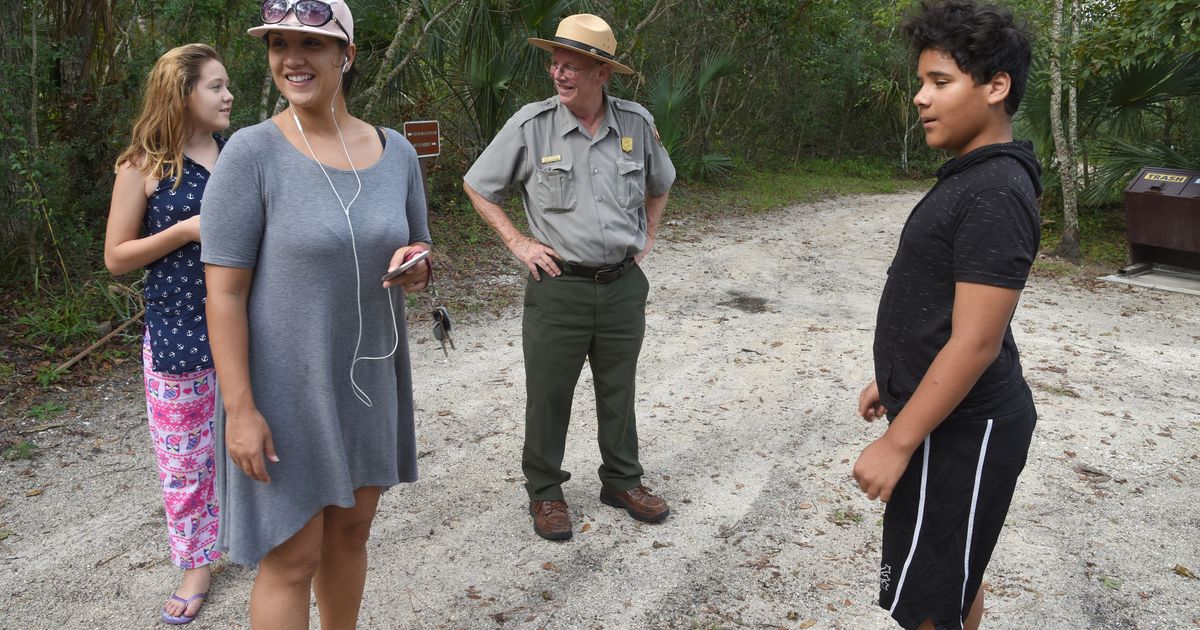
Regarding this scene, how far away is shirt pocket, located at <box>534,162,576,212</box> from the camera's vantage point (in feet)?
11.3

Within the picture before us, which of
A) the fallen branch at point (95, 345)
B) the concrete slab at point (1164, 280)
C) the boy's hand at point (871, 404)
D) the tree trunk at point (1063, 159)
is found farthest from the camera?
the tree trunk at point (1063, 159)

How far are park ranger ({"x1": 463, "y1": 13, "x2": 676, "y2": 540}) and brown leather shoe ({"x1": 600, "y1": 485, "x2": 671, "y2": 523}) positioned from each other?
0.28m

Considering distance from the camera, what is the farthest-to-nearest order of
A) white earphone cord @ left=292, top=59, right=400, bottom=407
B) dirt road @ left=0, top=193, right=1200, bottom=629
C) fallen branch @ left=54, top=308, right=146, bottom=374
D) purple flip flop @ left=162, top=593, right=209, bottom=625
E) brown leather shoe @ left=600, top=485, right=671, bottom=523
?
fallen branch @ left=54, top=308, right=146, bottom=374 < brown leather shoe @ left=600, top=485, right=671, bottom=523 < dirt road @ left=0, top=193, right=1200, bottom=629 < purple flip flop @ left=162, top=593, right=209, bottom=625 < white earphone cord @ left=292, top=59, right=400, bottom=407

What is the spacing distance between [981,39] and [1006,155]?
251 millimetres

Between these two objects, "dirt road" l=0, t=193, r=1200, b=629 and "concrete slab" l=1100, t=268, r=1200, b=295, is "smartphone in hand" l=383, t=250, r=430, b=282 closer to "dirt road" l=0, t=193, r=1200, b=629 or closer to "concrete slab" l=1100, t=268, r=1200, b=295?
"dirt road" l=0, t=193, r=1200, b=629

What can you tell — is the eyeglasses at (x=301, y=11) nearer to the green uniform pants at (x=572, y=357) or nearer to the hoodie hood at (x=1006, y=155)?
the hoodie hood at (x=1006, y=155)

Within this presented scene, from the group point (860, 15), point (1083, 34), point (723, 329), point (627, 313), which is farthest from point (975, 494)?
point (860, 15)

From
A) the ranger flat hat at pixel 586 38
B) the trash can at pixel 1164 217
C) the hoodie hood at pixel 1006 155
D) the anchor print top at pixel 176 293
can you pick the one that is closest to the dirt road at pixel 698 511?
the anchor print top at pixel 176 293

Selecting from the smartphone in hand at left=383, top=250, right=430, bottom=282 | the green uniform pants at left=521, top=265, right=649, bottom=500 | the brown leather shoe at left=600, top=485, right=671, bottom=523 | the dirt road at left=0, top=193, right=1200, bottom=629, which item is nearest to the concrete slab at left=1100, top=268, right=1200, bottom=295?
the dirt road at left=0, top=193, right=1200, bottom=629

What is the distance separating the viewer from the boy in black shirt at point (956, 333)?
5.93 ft

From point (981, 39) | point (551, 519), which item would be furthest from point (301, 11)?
point (551, 519)

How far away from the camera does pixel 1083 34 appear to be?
10148 mm

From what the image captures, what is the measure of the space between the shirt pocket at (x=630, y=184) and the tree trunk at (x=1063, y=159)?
26.9ft

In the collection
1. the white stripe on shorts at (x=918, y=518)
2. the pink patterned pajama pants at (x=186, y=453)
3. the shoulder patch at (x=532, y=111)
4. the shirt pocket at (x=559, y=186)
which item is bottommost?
the pink patterned pajama pants at (x=186, y=453)
